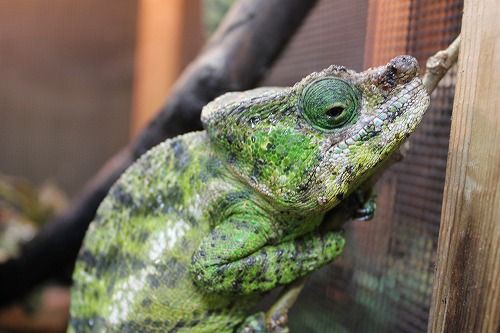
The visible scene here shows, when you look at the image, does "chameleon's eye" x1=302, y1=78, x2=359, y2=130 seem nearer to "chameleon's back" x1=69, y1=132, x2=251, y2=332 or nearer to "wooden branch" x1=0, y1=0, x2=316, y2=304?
"chameleon's back" x1=69, y1=132, x2=251, y2=332

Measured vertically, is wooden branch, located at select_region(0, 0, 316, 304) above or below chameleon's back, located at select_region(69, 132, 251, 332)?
above

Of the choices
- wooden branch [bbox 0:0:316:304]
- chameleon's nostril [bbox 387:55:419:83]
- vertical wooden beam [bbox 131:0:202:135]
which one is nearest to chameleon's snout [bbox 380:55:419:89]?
chameleon's nostril [bbox 387:55:419:83]

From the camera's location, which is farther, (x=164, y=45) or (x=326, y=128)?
(x=164, y=45)

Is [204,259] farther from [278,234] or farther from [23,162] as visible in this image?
[23,162]

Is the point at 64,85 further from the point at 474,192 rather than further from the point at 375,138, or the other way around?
the point at 474,192

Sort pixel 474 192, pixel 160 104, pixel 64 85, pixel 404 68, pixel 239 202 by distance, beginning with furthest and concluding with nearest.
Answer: pixel 64 85, pixel 160 104, pixel 239 202, pixel 404 68, pixel 474 192

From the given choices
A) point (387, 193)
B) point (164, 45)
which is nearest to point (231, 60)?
point (387, 193)

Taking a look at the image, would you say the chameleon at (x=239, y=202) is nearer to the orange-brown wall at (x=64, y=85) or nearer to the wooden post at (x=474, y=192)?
the wooden post at (x=474, y=192)
